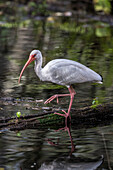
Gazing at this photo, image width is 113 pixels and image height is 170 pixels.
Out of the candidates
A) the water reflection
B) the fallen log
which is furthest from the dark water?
the fallen log

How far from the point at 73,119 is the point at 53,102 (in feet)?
4.03

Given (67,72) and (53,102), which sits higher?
(67,72)

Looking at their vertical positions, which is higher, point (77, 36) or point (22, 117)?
point (22, 117)

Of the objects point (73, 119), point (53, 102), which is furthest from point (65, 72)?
point (53, 102)

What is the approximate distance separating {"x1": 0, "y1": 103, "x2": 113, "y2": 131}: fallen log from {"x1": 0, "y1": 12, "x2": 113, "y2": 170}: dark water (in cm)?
11

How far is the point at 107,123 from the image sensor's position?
6867 mm

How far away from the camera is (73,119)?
22.6 feet

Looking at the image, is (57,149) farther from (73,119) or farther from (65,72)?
(65,72)

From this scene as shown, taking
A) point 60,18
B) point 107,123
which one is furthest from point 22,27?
point 107,123

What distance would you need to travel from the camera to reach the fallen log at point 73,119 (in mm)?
6492

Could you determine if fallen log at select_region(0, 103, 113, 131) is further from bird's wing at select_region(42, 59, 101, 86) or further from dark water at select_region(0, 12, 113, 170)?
bird's wing at select_region(42, 59, 101, 86)

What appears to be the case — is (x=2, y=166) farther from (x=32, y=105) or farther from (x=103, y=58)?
(x=103, y=58)

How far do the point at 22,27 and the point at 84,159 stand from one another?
18.6 metres

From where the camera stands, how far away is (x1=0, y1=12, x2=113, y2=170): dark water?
5426mm
